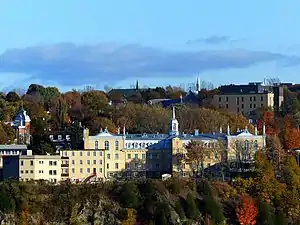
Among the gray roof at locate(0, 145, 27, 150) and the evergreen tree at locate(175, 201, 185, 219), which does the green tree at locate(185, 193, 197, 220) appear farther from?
the gray roof at locate(0, 145, 27, 150)

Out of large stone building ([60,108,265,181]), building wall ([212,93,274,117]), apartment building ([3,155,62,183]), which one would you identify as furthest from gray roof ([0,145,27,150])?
building wall ([212,93,274,117])

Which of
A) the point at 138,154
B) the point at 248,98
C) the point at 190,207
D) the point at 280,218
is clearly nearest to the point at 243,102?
the point at 248,98

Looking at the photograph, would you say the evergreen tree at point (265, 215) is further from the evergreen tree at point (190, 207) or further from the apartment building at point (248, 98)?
the apartment building at point (248, 98)

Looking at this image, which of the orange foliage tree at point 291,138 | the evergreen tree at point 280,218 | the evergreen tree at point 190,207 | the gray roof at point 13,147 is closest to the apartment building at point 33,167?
the gray roof at point 13,147

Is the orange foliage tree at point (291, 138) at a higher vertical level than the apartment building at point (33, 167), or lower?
higher

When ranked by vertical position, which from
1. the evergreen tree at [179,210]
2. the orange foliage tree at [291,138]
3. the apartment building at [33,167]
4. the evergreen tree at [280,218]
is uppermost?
the orange foliage tree at [291,138]

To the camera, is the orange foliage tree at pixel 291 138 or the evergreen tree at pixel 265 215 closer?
the evergreen tree at pixel 265 215

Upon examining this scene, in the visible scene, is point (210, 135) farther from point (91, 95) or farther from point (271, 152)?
point (91, 95)
